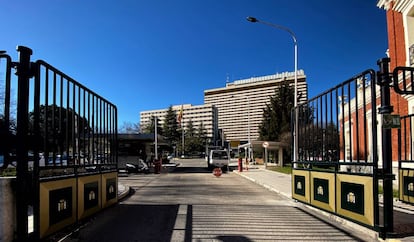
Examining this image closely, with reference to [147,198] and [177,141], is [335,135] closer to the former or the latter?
[147,198]

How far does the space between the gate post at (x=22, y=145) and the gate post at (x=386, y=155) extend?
5855 mm

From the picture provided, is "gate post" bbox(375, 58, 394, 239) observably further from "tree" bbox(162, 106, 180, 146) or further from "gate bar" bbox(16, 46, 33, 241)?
"tree" bbox(162, 106, 180, 146)

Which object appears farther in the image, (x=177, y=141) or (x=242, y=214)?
(x=177, y=141)

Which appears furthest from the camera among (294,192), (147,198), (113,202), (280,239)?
(147,198)

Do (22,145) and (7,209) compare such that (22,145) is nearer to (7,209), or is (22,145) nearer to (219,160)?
(7,209)

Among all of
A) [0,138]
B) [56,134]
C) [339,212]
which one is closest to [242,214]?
[339,212]

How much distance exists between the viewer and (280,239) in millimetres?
6902

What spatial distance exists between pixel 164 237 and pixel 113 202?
14.6ft

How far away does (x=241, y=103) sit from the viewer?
10956 centimetres

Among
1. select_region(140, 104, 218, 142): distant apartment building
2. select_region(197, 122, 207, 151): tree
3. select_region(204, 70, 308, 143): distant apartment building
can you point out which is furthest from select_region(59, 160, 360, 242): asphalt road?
select_region(140, 104, 218, 142): distant apartment building

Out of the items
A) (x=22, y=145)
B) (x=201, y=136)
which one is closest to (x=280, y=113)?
(x=22, y=145)

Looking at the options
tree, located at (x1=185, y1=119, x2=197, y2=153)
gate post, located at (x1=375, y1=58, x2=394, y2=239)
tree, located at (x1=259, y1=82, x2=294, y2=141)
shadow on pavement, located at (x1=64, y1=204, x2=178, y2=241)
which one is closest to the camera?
gate post, located at (x1=375, y1=58, x2=394, y2=239)

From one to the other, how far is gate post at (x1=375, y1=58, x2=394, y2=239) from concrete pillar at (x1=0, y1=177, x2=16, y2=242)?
19.6 ft

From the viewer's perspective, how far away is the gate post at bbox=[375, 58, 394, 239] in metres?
6.80
